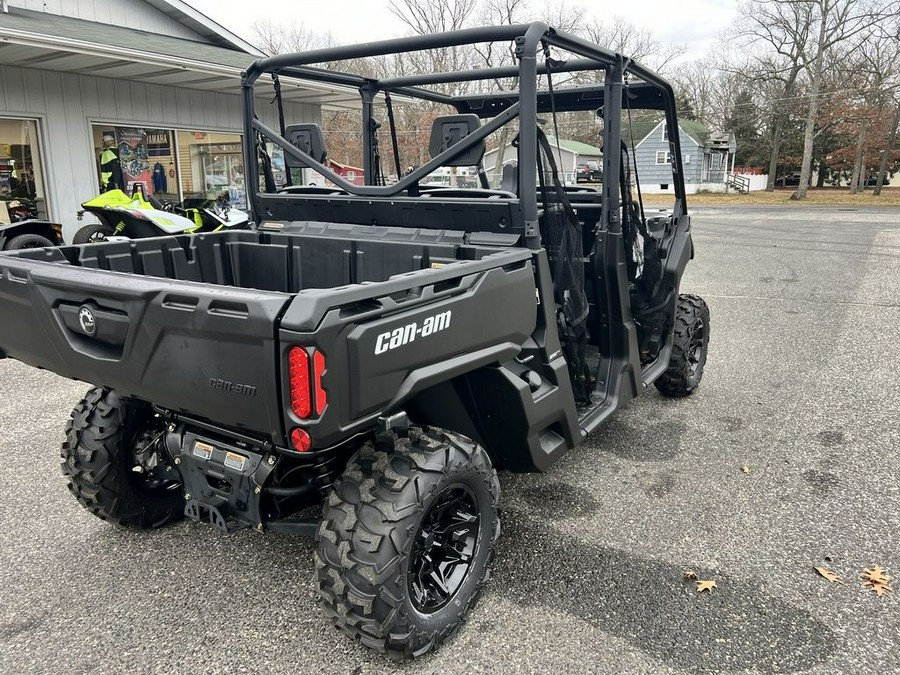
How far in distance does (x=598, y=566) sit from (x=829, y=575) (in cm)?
95

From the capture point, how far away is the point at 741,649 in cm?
251

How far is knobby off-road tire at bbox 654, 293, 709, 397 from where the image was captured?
192 inches

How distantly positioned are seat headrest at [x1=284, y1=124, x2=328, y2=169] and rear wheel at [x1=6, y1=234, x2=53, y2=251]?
452cm

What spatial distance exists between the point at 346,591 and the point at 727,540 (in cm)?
188

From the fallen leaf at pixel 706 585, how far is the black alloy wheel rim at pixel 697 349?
2.42 m

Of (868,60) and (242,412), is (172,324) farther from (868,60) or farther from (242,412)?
(868,60)

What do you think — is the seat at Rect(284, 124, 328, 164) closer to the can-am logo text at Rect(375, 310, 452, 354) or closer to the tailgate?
the tailgate

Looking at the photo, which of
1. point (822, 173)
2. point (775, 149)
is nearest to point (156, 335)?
point (775, 149)

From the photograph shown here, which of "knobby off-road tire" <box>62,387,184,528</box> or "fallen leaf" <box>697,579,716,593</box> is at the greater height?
"knobby off-road tire" <box>62,387,184,528</box>

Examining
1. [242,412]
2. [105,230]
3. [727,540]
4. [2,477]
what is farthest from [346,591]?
[105,230]

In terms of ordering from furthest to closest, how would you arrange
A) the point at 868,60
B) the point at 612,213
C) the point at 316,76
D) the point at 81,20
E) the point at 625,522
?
1. the point at 868,60
2. the point at 81,20
3. the point at 316,76
4. the point at 612,213
5. the point at 625,522

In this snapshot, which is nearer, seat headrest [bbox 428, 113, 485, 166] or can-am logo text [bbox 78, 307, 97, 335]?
can-am logo text [bbox 78, 307, 97, 335]

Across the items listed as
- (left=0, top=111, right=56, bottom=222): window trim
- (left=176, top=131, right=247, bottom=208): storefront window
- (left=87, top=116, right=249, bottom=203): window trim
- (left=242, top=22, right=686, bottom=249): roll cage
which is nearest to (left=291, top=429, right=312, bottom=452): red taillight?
(left=242, top=22, right=686, bottom=249): roll cage

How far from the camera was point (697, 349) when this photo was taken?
17.3 ft
